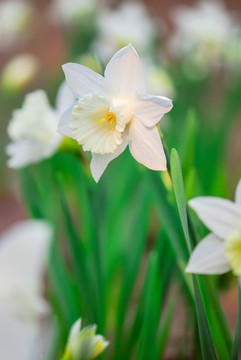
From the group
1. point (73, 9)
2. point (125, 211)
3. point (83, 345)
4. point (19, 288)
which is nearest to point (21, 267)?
point (19, 288)

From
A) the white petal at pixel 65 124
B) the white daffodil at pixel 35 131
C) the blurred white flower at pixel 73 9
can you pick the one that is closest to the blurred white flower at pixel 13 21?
the blurred white flower at pixel 73 9

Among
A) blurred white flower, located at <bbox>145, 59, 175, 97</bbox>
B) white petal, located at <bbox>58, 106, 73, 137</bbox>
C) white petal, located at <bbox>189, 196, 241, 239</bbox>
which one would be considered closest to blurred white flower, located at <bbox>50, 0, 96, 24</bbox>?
blurred white flower, located at <bbox>145, 59, 175, 97</bbox>

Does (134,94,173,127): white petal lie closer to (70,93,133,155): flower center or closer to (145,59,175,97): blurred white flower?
(70,93,133,155): flower center

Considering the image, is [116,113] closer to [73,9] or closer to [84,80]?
[84,80]

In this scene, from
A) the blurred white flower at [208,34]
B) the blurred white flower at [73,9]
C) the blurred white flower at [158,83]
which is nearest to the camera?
the blurred white flower at [158,83]

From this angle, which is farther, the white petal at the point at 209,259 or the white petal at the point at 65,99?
the white petal at the point at 65,99

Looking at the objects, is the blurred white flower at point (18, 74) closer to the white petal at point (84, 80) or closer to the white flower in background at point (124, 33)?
the white flower in background at point (124, 33)
